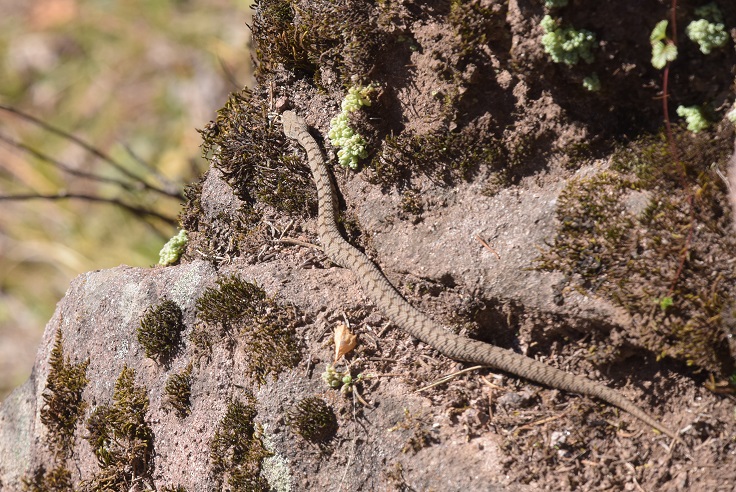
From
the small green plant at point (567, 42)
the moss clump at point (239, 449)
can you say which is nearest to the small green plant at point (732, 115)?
the small green plant at point (567, 42)

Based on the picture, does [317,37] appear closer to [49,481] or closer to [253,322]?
[253,322]

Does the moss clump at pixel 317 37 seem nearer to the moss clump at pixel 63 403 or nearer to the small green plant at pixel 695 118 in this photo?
the small green plant at pixel 695 118

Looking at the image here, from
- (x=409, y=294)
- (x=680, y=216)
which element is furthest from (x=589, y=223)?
(x=409, y=294)

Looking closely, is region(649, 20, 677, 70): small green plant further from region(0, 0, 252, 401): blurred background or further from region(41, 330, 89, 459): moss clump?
region(0, 0, 252, 401): blurred background

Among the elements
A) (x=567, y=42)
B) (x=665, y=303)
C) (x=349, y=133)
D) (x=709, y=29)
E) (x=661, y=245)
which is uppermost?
(x=349, y=133)

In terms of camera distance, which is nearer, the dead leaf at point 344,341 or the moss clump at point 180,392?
the dead leaf at point 344,341

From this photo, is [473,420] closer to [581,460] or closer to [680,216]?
[581,460]

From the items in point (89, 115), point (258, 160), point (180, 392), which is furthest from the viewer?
point (89, 115)

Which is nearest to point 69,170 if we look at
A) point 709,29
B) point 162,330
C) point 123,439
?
point 162,330
